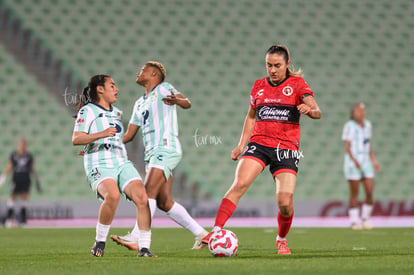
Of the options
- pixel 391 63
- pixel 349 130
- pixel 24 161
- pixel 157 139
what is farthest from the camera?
pixel 391 63

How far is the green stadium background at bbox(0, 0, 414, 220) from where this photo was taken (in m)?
17.6

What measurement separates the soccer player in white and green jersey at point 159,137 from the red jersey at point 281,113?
98 cm

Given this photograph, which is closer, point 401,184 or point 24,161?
point 24,161

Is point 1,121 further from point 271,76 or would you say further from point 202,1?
point 271,76

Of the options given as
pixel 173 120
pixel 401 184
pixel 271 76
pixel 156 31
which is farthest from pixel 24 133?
→ pixel 271 76

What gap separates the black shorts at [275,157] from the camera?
658 centimetres

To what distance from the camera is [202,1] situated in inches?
807

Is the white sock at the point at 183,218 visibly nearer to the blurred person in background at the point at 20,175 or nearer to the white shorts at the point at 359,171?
the white shorts at the point at 359,171

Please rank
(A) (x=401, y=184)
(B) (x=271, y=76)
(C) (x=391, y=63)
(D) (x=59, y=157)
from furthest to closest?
(C) (x=391, y=63), (A) (x=401, y=184), (D) (x=59, y=157), (B) (x=271, y=76)

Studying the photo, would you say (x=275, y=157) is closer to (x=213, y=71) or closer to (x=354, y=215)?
(x=354, y=215)

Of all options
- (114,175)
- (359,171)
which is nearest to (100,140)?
(114,175)

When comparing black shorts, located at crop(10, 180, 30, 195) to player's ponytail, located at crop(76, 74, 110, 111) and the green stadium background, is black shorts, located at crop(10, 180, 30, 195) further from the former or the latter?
player's ponytail, located at crop(76, 74, 110, 111)

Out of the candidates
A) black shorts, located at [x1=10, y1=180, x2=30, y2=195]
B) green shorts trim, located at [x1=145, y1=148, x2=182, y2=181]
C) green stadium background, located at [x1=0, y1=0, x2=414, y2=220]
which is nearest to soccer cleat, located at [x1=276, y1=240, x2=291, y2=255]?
green shorts trim, located at [x1=145, y1=148, x2=182, y2=181]

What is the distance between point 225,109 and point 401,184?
16.1ft
